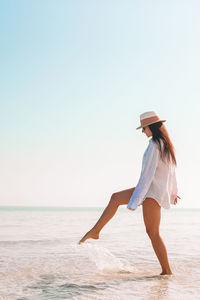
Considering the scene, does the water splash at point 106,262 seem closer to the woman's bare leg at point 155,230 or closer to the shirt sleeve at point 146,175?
the woman's bare leg at point 155,230

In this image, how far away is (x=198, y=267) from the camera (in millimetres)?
5066

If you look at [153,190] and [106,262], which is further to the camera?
[106,262]

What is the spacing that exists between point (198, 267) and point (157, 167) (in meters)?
1.80

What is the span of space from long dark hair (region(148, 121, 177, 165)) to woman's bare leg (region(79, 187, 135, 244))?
2.13 feet

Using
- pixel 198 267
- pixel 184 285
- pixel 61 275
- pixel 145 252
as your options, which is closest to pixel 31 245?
pixel 145 252

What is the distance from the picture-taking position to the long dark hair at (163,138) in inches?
174

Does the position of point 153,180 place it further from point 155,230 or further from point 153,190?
point 155,230

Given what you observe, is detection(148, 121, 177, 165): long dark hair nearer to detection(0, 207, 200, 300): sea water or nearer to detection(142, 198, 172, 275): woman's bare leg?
detection(142, 198, 172, 275): woman's bare leg

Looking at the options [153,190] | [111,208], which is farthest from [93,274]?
[153,190]

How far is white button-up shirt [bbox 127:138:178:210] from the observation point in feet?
14.0

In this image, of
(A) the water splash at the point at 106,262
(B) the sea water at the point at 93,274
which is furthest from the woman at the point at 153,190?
(A) the water splash at the point at 106,262

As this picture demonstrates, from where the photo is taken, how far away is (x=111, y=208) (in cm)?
438

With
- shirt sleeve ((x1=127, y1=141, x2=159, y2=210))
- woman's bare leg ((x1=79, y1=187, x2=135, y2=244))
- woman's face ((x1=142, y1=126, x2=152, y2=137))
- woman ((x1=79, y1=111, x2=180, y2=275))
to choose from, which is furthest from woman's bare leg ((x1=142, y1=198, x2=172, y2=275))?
woman's face ((x1=142, y1=126, x2=152, y2=137))

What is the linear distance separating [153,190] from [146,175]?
0.21 meters
